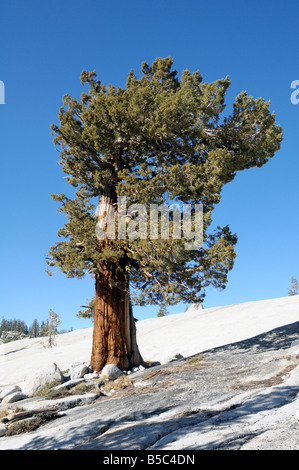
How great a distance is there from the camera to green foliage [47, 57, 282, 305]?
518 inches

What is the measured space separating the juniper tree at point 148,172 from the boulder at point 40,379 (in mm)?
1543

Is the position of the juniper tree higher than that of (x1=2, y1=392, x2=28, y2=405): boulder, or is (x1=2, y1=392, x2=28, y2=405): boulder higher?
the juniper tree

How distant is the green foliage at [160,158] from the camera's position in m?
13.1

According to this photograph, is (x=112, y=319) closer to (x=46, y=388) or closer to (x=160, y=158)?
(x=46, y=388)

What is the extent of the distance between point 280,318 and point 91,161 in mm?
19312

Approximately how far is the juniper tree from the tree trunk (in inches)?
1.6

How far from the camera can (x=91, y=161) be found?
1619 centimetres

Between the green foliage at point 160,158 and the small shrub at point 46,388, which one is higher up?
the green foliage at point 160,158

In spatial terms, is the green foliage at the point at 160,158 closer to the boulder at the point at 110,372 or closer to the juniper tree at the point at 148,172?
the juniper tree at the point at 148,172

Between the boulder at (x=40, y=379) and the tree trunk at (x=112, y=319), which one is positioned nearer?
the boulder at (x=40, y=379)

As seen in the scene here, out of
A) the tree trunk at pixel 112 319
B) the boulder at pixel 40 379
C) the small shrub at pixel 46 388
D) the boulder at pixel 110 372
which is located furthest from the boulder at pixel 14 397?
the boulder at pixel 110 372

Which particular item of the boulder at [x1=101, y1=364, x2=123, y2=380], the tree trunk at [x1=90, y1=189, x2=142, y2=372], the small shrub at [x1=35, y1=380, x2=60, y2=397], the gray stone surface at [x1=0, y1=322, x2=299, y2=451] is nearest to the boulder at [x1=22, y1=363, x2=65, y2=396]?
the small shrub at [x1=35, y1=380, x2=60, y2=397]

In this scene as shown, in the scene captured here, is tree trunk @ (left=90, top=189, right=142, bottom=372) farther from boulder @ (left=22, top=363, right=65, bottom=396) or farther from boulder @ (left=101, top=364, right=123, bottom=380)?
boulder @ (left=22, top=363, right=65, bottom=396)
